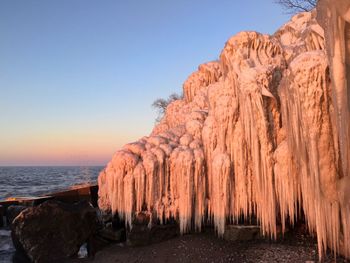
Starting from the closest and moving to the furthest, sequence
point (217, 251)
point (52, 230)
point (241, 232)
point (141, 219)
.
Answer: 1. point (217, 251)
2. point (241, 232)
3. point (141, 219)
4. point (52, 230)

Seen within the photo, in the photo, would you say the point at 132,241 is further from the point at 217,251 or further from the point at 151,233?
the point at 217,251

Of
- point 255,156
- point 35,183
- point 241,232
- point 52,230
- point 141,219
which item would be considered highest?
point 255,156

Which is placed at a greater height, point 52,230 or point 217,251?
point 52,230

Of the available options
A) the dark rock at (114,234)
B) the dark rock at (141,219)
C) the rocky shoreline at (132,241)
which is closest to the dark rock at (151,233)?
the rocky shoreline at (132,241)

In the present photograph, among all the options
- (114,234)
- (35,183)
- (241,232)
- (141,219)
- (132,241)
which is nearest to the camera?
(241,232)

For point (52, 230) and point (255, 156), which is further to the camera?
point (52, 230)

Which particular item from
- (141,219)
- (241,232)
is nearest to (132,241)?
(141,219)

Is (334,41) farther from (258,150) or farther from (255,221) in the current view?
(255,221)

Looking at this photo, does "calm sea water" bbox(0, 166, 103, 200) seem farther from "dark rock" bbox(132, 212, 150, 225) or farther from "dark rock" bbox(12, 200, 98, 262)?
"dark rock" bbox(132, 212, 150, 225)

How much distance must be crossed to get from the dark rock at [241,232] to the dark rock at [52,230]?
5.25 m

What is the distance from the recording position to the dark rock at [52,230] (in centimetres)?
1081

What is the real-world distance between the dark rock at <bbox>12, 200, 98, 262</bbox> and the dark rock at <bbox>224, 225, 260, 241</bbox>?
207 inches

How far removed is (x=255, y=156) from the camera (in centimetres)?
884

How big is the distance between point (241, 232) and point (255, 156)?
100 inches
